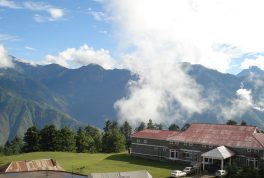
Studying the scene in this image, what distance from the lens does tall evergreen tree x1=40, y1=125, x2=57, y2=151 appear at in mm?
108500

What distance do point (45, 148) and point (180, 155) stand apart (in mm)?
43454

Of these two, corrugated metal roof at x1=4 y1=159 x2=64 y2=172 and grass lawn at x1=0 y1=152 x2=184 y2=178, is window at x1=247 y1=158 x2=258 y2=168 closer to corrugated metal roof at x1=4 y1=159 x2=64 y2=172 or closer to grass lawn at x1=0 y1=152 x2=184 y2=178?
grass lawn at x1=0 y1=152 x2=184 y2=178

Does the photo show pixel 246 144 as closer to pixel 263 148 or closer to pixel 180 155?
pixel 263 148

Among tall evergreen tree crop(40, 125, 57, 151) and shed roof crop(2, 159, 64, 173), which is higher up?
tall evergreen tree crop(40, 125, 57, 151)

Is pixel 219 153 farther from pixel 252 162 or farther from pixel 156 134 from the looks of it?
pixel 156 134

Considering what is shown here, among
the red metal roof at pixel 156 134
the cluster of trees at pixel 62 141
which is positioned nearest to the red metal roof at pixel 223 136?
the red metal roof at pixel 156 134

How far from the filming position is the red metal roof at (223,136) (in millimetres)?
74500

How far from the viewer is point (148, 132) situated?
9425 cm

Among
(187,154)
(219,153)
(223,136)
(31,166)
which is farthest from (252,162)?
(31,166)

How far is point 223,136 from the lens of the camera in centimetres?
7925

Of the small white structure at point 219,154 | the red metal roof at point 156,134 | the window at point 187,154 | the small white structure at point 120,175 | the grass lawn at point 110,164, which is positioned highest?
the red metal roof at point 156,134

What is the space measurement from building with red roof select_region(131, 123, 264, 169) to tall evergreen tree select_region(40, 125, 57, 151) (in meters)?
26.7

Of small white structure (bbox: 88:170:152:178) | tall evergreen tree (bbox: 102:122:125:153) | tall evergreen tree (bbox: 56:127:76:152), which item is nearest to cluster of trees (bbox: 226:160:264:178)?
small white structure (bbox: 88:170:152:178)

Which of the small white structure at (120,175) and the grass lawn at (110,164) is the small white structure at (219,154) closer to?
the grass lawn at (110,164)
